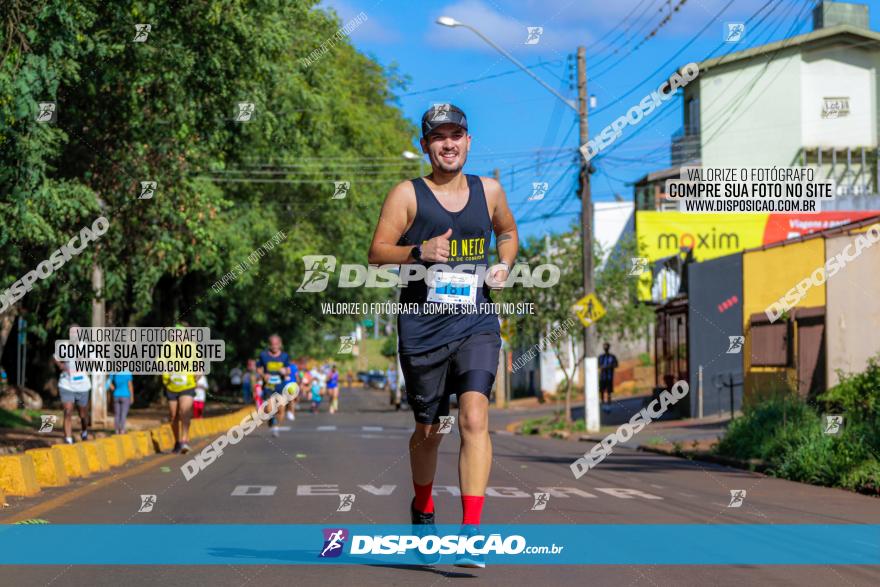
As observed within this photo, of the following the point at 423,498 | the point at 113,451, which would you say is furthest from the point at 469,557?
the point at 113,451

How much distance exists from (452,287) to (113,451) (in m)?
12.6

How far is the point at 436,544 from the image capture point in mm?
7098

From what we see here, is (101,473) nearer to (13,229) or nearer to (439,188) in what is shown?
(13,229)

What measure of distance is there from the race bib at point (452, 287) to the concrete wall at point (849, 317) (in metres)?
18.7

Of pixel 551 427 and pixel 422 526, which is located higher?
pixel 422 526

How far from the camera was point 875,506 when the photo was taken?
40.6 feet

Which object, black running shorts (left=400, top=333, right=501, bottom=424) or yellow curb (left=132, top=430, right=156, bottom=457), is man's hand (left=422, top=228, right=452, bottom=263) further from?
yellow curb (left=132, top=430, right=156, bottom=457)

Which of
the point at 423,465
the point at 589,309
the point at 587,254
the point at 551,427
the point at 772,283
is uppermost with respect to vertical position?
the point at 587,254

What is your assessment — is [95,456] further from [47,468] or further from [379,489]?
[379,489]

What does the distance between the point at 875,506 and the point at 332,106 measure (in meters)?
34.8

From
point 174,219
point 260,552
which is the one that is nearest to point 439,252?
point 260,552

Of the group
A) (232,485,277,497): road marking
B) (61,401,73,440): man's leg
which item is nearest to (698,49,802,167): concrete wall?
(61,401,73,440): man's leg

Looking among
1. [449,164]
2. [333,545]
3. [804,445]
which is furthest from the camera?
[804,445]

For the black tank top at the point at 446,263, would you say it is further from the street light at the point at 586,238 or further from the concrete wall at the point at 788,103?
the concrete wall at the point at 788,103
